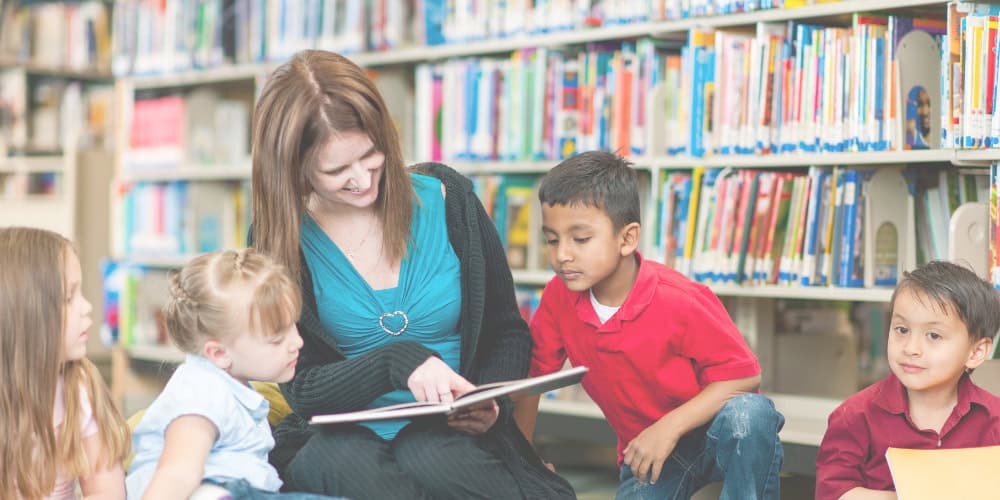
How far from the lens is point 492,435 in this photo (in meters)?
1.98

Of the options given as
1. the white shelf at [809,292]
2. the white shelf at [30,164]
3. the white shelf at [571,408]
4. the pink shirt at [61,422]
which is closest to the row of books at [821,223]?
the white shelf at [809,292]

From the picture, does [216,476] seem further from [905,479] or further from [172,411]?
[905,479]

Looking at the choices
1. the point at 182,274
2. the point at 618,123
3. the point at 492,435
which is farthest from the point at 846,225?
the point at 182,274

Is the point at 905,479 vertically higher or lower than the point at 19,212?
lower

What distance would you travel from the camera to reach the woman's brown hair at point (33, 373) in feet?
5.47

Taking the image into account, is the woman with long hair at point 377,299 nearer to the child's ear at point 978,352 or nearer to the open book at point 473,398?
the open book at point 473,398

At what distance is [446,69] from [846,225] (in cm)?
134

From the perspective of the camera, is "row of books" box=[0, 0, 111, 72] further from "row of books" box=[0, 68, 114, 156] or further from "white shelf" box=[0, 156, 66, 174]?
"white shelf" box=[0, 156, 66, 174]

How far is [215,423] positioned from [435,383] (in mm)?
320

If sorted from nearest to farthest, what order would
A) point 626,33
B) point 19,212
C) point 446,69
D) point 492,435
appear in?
point 492,435, point 626,33, point 446,69, point 19,212

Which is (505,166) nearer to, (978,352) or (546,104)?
(546,104)

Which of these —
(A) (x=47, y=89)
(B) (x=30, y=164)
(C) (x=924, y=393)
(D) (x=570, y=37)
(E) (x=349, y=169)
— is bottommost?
(C) (x=924, y=393)

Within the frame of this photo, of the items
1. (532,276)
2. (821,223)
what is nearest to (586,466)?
(532,276)

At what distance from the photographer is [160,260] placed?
4.55 m
